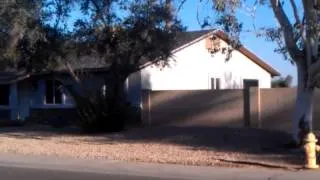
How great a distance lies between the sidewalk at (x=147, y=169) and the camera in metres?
15.2

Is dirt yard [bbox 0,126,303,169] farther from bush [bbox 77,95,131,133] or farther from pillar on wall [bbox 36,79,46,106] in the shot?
pillar on wall [bbox 36,79,46,106]

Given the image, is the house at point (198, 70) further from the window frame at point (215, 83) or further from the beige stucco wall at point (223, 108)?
the beige stucco wall at point (223, 108)

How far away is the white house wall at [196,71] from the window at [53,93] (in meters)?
5.12

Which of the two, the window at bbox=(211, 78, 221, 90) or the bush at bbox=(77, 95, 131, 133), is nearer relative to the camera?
the bush at bbox=(77, 95, 131, 133)

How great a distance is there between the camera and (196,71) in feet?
115

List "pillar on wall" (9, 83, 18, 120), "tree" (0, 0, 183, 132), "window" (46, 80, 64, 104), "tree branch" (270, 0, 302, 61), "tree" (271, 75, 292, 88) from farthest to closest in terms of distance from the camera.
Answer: "tree" (271, 75, 292, 88) → "pillar on wall" (9, 83, 18, 120) → "window" (46, 80, 64, 104) → "tree" (0, 0, 183, 132) → "tree branch" (270, 0, 302, 61)

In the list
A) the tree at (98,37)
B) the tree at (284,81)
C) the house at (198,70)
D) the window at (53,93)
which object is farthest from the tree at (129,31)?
the tree at (284,81)

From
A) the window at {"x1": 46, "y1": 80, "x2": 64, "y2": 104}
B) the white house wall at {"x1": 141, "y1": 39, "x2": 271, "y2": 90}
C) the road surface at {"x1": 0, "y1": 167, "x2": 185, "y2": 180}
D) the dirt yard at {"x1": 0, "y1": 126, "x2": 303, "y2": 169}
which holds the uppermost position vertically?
the white house wall at {"x1": 141, "y1": 39, "x2": 271, "y2": 90}

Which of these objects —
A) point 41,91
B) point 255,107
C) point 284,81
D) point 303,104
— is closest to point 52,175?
point 303,104

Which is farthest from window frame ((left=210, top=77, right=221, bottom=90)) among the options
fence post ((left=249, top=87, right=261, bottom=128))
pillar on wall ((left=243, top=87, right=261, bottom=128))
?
fence post ((left=249, top=87, right=261, bottom=128))

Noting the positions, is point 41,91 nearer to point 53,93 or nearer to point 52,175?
point 53,93

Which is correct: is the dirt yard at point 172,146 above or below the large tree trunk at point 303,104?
below

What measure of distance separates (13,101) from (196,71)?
32.9 feet

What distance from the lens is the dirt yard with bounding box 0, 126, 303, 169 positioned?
17953mm
